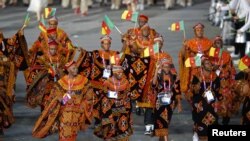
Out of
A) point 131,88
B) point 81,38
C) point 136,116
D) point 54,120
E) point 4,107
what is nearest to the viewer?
point 54,120

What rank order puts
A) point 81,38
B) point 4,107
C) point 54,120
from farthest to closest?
point 81,38 → point 4,107 → point 54,120

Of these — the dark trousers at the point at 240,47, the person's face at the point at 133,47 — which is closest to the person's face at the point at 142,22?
the person's face at the point at 133,47

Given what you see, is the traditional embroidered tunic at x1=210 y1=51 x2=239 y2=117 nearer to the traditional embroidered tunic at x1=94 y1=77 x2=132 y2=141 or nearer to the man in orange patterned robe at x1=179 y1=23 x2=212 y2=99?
the man in orange patterned robe at x1=179 y1=23 x2=212 y2=99

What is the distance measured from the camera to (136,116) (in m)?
12.8

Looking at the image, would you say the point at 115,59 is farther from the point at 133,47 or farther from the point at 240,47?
the point at 240,47

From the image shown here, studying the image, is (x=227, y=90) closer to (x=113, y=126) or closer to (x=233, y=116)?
(x=233, y=116)

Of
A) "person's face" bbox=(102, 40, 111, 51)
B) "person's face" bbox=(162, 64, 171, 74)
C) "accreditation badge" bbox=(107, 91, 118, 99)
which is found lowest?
"accreditation badge" bbox=(107, 91, 118, 99)

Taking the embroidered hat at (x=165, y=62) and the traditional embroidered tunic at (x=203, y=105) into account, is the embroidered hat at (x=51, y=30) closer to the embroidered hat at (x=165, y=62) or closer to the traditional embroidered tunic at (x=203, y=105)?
the embroidered hat at (x=165, y=62)

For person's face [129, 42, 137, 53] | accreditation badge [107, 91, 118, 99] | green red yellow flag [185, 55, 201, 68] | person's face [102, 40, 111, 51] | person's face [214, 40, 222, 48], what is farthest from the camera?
person's face [129, 42, 137, 53]

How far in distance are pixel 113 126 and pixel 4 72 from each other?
230 centimetres

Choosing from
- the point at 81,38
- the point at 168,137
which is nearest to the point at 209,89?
the point at 168,137

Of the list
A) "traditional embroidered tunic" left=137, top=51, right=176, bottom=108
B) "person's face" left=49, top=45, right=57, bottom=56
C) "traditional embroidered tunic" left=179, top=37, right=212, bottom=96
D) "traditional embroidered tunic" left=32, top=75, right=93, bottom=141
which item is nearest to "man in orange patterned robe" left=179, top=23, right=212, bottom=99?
"traditional embroidered tunic" left=179, top=37, right=212, bottom=96

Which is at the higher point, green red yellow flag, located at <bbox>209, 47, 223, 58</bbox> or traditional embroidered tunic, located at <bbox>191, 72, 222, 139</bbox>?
green red yellow flag, located at <bbox>209, 47, 223, 58</bbox>

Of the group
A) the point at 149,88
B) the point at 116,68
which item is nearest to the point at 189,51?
the point at 149,88
